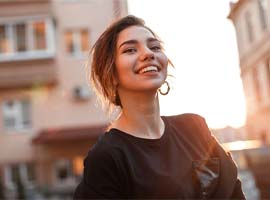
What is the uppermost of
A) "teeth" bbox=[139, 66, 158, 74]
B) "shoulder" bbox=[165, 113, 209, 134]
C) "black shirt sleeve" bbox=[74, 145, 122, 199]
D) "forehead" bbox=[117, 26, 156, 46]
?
"forehead" bbox=[117, 26, 156, 46]

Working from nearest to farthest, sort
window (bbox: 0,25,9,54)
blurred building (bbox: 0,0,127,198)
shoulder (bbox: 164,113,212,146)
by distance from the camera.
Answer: shoulder (bbox: 164,113,212,146)
blurred building (bbox: 0,0,127,198)
window (bbox: 0,25,9,54)

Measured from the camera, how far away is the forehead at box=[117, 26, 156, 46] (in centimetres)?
68

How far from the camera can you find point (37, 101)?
8359 millimetres

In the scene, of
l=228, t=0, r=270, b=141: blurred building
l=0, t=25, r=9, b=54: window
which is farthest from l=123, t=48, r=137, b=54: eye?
l=0, t=25, r=9, b=54: window

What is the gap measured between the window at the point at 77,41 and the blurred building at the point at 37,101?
156 mm

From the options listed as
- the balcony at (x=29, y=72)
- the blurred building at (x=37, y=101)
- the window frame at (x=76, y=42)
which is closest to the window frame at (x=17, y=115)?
the blurred building at (x=37, y=101)

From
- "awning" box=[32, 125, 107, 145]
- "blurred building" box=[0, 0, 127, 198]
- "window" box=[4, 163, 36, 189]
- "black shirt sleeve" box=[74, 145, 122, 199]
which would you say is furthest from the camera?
"blurred building" box=[0, 0, 127, 198]

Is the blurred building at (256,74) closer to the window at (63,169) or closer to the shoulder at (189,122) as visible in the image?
the shoulder at (189,122)

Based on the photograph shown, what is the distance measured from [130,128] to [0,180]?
770 cm

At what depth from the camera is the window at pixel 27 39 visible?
27.4 feet

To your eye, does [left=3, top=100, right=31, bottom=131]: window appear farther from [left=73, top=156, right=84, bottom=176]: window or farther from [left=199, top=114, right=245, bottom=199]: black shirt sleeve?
[left=199, top=114, right=245, bottom=199]: black shirt sleeve

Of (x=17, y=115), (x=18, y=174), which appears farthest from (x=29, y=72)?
(x=18, y=174)

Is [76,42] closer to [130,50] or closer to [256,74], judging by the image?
[256,74]

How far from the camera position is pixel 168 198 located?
0.62m
